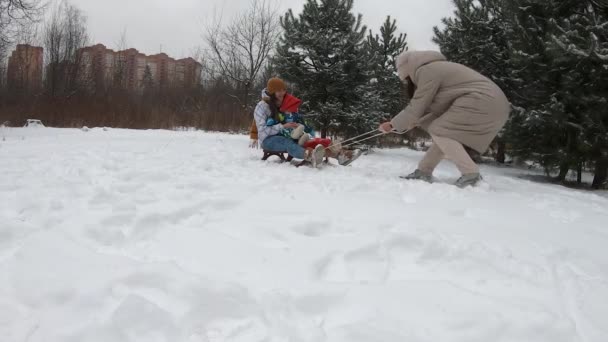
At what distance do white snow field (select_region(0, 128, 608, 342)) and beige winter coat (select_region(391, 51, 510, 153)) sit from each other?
2.96 feet

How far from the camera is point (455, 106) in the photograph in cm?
330

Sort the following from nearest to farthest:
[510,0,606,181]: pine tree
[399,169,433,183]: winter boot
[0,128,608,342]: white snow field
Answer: [0,128,608,342]: white snow field → [399,169,433,183]: winter boot → [510,0,606,181]: pine tree

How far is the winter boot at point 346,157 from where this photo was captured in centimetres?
422

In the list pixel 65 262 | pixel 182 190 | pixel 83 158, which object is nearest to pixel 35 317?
pixel 65 262

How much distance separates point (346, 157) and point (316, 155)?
1.86 feet

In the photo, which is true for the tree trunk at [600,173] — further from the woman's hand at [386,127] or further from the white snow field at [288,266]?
the woman's hand at [386,127]

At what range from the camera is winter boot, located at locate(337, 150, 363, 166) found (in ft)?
13.8

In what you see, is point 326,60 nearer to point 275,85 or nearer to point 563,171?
point 275,85

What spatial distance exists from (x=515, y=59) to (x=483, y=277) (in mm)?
5150

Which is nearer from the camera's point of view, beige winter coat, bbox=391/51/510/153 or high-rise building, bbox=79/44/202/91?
beige winter coat, bbox=391/51/510/153

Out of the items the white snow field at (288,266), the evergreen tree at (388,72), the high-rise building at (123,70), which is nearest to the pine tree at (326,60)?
the evergreen tree at (388,72)

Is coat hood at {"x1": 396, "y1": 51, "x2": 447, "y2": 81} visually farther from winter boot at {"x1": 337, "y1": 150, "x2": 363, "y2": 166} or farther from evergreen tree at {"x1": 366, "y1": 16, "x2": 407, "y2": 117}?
evergreen tree at {"x1": 366, "y1": 16, "x2": 407, "y2": 117}

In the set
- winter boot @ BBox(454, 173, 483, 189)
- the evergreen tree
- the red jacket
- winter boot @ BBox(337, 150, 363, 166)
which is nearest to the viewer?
winter boot @ BBox(454, 173, 483, 189)

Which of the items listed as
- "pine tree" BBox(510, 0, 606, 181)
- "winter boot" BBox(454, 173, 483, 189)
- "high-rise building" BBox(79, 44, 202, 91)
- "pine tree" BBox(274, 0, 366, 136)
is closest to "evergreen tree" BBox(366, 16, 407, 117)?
"pine tree" BBox(274, 0, 366, 136)
